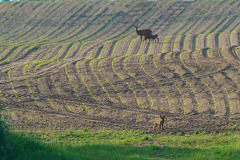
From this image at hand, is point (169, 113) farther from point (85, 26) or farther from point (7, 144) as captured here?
point (85, 26)

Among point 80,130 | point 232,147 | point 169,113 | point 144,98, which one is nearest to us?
point 232,147

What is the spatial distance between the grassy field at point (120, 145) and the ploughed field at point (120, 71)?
1.53m

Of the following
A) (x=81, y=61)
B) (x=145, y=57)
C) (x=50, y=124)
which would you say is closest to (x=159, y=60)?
(x=145, y=57)

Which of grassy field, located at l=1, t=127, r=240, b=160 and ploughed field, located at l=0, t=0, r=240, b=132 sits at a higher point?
ploughed field, located at l=0, t=0, r=240, b=132

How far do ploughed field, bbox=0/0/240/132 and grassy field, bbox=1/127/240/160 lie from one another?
5.01 ft

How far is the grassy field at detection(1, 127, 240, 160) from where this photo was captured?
37.2 ft

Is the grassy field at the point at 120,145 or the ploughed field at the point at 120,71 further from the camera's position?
the ploughed field at the point at 120,71

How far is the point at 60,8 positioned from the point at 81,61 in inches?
1203

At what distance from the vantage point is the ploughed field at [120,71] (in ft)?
63.8

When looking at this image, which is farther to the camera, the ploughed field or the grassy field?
the ploughed field

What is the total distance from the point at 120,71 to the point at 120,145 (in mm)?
15354

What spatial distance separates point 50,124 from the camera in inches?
706

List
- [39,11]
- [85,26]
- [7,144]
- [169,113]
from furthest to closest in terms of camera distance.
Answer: [39,11], [85,26], [169,113], [7,144]

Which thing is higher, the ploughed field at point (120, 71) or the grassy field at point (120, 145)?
the ploughed field at point (120, 71)
